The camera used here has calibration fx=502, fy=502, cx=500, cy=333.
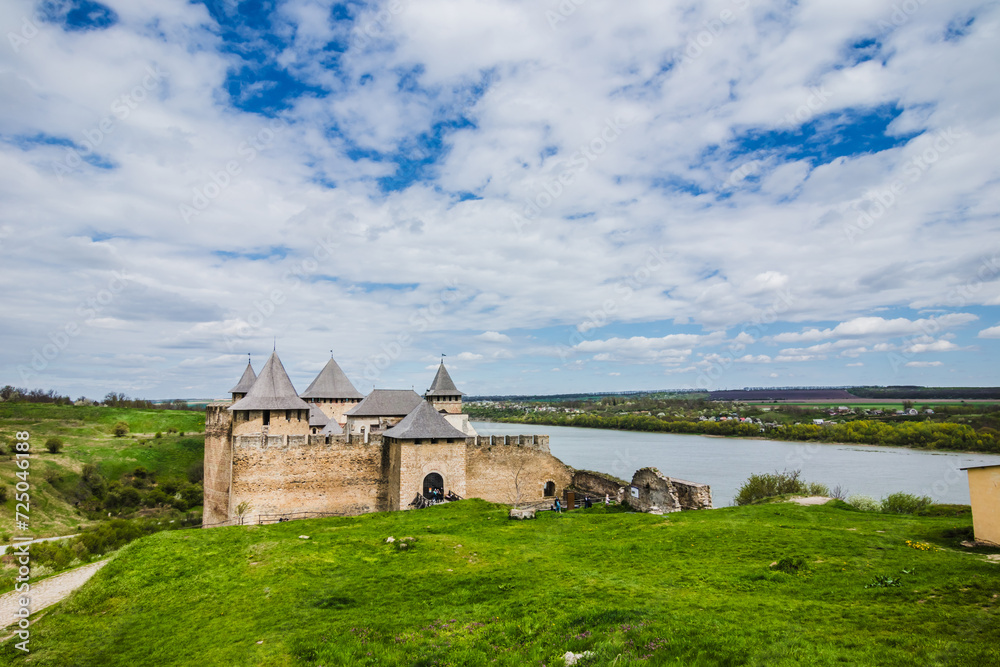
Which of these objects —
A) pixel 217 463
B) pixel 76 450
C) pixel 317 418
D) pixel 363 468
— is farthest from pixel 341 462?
pixel 76 450

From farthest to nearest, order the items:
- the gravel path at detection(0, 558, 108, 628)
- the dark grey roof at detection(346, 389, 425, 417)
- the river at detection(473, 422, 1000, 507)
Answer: the river at detection(473, 422, 1000, 507), the dark grey roof at detection(346, 389, 425, 417), the gravel path at detection(0, 558, 108, 628)

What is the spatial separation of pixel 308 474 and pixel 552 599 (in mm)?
12002

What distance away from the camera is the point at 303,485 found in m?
16.2

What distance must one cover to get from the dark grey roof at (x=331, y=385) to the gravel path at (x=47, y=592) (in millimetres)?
14957

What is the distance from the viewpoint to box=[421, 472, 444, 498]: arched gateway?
16.7 meters

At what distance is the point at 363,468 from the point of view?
56.2 feet

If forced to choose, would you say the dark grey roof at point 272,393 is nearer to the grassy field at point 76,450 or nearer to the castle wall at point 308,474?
the castle wall at point 308,474

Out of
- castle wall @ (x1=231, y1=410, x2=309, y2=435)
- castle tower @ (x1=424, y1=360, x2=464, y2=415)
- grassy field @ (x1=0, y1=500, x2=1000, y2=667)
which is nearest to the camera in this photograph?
grassy field @ (x1=0, y1=500, x2=1000, y2=667)

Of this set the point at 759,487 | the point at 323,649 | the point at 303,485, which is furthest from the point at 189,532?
the point at 759,487

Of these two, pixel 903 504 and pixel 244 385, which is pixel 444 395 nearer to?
pixel 244 385

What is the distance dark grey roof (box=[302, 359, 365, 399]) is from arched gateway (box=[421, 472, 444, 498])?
11.8 m

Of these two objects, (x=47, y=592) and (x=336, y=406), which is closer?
(x=47, y=592)

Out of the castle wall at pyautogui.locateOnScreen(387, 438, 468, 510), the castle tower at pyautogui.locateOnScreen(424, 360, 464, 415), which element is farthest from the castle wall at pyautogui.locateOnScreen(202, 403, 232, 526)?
the castle tower at pyautogui.locateOnScreen(424, 360, 464, 415)

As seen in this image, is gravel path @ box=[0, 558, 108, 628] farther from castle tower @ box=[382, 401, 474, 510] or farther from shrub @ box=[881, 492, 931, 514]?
shrub @ box=[881, 492, 931, 514]
